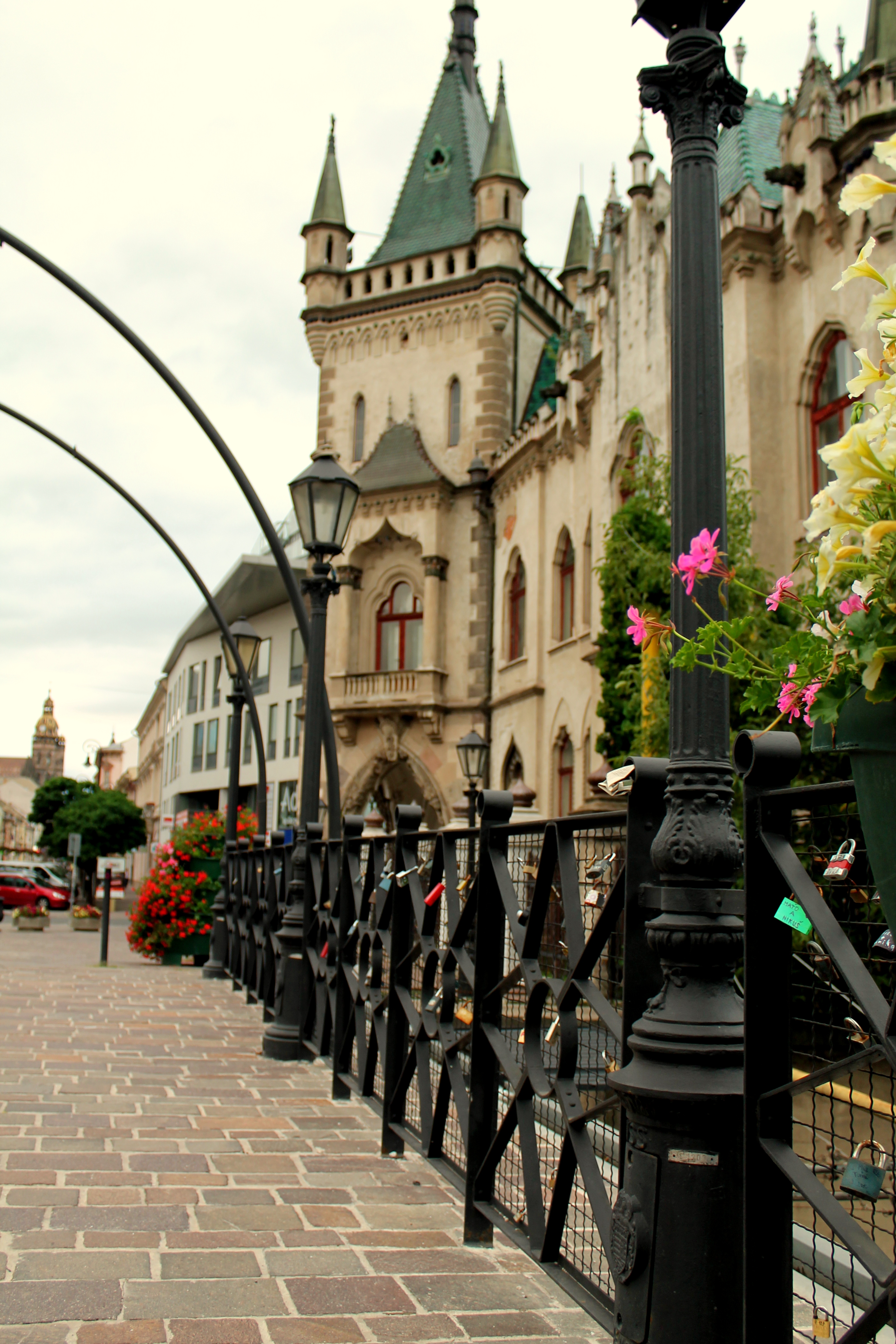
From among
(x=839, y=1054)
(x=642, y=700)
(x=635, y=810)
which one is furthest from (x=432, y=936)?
(x=642, y=700)

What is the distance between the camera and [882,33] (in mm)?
12398

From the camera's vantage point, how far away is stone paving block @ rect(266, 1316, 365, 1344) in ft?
10.5

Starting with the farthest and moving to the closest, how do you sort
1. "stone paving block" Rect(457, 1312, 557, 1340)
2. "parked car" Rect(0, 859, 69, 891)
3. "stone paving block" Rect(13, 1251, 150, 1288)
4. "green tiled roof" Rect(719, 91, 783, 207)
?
"parked car" Rect(0, 859, 69, 891) → "green tiled roof" Rect(719, 91, 783, 207) → "stone paving block" Rect(13, 1251, 150, 1288) → "stone paving block" Rect(457, 1312, 557, 1340)

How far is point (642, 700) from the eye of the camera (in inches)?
536

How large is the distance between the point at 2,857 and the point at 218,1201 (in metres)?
107

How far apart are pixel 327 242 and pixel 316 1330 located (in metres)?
31.0

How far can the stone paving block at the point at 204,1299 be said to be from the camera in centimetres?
333

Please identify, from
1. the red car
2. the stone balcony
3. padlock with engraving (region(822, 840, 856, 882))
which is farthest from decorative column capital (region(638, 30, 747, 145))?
the red car

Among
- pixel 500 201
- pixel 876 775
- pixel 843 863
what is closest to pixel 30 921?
pixel 500 201

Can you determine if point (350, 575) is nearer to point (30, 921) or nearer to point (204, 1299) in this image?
point (30, 921)

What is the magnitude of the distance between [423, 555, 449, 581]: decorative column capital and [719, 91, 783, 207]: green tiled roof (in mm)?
11573

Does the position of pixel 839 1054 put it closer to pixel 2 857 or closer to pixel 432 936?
pixel 432 936

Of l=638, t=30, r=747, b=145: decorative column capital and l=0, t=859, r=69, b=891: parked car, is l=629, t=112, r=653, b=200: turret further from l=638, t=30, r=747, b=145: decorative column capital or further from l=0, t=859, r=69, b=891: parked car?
l=0, t=859, r=69, b=891: parked car

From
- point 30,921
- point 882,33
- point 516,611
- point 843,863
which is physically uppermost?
point 882,33
